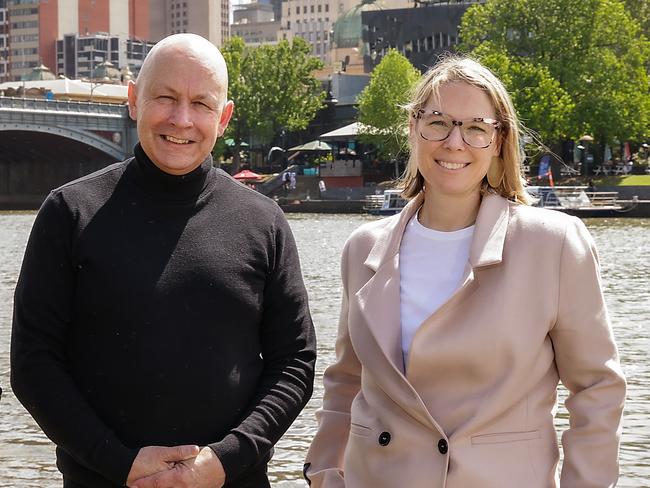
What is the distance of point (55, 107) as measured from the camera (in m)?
56.5

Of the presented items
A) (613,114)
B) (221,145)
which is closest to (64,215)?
(613,114)

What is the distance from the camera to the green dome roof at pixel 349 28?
99.2 metres

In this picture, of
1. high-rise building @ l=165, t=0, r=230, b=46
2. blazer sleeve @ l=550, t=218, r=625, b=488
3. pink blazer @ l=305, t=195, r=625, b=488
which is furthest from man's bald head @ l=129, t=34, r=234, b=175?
high-rise building @ l=165, t=0, r=230, b=46

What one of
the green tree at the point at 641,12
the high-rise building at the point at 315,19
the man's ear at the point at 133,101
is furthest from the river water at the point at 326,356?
the high-rise building at the point at 315,19

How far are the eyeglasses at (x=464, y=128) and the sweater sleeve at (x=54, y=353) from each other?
0.84 meters

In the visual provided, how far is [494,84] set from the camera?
298 centimetres

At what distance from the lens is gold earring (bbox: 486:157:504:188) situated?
3.06 m

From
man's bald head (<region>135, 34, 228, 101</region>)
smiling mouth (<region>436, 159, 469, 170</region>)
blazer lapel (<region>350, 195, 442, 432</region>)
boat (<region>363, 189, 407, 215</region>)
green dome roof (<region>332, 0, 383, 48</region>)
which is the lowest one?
boat (<region>363, 189, 407, 215</region>)

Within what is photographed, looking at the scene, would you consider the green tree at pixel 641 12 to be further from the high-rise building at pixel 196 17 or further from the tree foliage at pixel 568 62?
the high-rise building at pixel 196 17

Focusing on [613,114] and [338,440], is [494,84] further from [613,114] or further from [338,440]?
[613,114]

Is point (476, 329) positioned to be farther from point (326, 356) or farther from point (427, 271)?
point (326, 356)

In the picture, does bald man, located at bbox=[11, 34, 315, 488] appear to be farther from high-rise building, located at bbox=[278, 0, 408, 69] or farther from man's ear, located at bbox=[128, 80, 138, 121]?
high-rise building, located at bbox=[278, 0, 408, 69]

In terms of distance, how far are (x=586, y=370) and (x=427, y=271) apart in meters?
0.42

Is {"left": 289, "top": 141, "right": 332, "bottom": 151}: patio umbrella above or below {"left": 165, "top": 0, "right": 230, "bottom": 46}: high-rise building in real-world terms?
below
